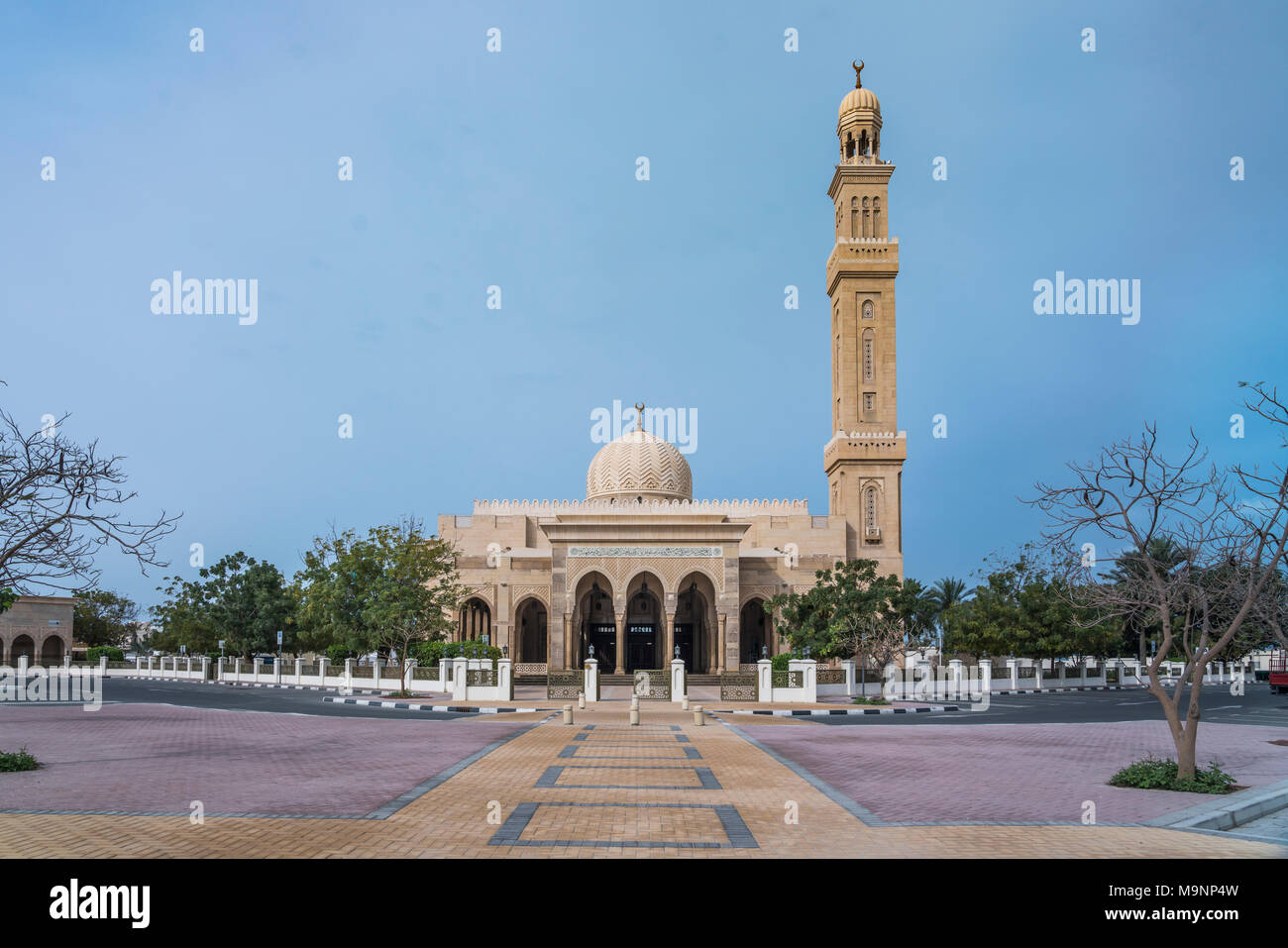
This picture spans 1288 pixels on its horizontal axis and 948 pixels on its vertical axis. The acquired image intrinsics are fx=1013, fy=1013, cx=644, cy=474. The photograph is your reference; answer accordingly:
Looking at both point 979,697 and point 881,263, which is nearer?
point 979,697

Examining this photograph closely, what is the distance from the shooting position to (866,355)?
48.6 m

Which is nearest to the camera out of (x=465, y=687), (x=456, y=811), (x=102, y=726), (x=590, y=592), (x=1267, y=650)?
(x=456, y=811)

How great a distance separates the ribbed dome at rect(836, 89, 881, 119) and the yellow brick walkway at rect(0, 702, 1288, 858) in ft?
147

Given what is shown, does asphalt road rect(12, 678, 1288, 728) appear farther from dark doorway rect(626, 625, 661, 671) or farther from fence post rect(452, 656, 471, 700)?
dark doorway rect(626, 625, 661, 671)

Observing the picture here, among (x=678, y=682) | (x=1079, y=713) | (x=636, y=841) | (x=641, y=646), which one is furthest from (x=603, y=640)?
(x=636, y=841)

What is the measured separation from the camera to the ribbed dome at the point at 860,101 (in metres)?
49.9

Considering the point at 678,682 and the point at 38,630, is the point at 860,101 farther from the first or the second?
the point at 38,630

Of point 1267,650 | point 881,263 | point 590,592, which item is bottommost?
point 1267,650

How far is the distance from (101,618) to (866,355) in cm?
5099

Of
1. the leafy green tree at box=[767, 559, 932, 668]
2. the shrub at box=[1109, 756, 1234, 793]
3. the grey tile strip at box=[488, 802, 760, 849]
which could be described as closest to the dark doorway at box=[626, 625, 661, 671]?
the leafy green tree at box=[767, 559, 932, 668]
